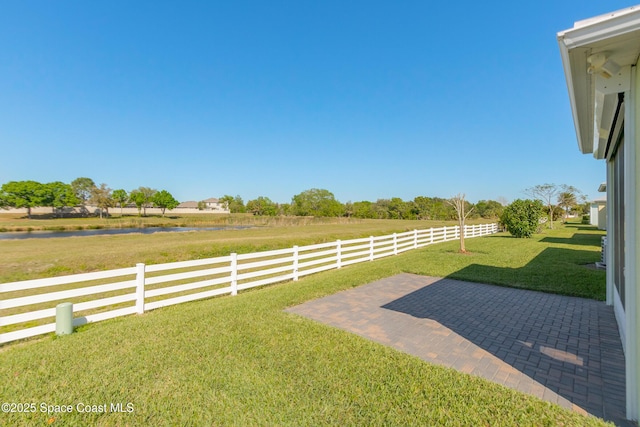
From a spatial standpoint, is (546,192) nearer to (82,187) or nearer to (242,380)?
(242,380)

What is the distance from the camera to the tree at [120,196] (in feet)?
260

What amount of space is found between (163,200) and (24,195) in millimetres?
30745

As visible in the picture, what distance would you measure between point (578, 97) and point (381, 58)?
64.7ft

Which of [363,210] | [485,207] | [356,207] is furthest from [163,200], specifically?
[485,207]

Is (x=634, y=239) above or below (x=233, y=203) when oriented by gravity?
below

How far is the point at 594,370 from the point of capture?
3.31m

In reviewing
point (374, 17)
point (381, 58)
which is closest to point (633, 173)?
point (374, 17)

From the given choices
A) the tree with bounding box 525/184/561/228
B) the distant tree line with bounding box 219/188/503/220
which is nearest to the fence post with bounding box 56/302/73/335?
the tree with bounding box 525/184/561/228

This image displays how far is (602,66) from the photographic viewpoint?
7.51ft

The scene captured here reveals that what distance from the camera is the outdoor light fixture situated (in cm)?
224

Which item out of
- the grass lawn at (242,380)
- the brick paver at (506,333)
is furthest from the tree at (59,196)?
the brick paver at (506,333)

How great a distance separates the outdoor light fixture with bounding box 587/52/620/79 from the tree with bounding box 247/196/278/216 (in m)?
90.8

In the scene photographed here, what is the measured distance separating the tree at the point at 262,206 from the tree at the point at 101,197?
3933 centimetres

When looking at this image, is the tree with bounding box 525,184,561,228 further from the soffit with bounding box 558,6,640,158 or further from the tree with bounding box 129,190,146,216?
the tree with bounding box 129,190,146,216
